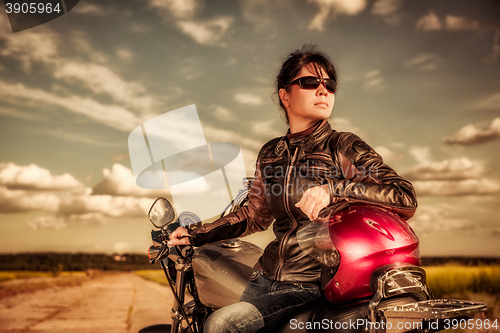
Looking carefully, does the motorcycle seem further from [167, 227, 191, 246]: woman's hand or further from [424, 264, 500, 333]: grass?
[424, 264, 500, 333]: grass

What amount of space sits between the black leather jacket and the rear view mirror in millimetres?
665

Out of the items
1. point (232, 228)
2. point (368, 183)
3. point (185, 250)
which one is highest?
point (368, 183)

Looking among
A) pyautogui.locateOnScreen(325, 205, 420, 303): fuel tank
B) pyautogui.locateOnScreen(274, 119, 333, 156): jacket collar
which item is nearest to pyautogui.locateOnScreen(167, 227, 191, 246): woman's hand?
pyautogui.locateOnScreen(274, 119, 333, 156): jacket collar

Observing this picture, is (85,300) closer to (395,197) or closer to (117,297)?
(117,297)

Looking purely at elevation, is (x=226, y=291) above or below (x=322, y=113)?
below

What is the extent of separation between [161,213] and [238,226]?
1.70 ft

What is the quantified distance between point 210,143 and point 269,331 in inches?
58.8

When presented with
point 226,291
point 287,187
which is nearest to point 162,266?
point 226,291

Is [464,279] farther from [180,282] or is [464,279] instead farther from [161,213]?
[161,213]

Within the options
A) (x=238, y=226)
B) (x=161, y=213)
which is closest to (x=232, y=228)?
(x=238, y=226)

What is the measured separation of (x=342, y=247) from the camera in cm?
141

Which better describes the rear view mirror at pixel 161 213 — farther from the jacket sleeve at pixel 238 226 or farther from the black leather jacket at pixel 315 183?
the black leather jacket at pixel 315 183

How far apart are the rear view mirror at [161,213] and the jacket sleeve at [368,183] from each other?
1.18 meters

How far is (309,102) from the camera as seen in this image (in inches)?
76.5
